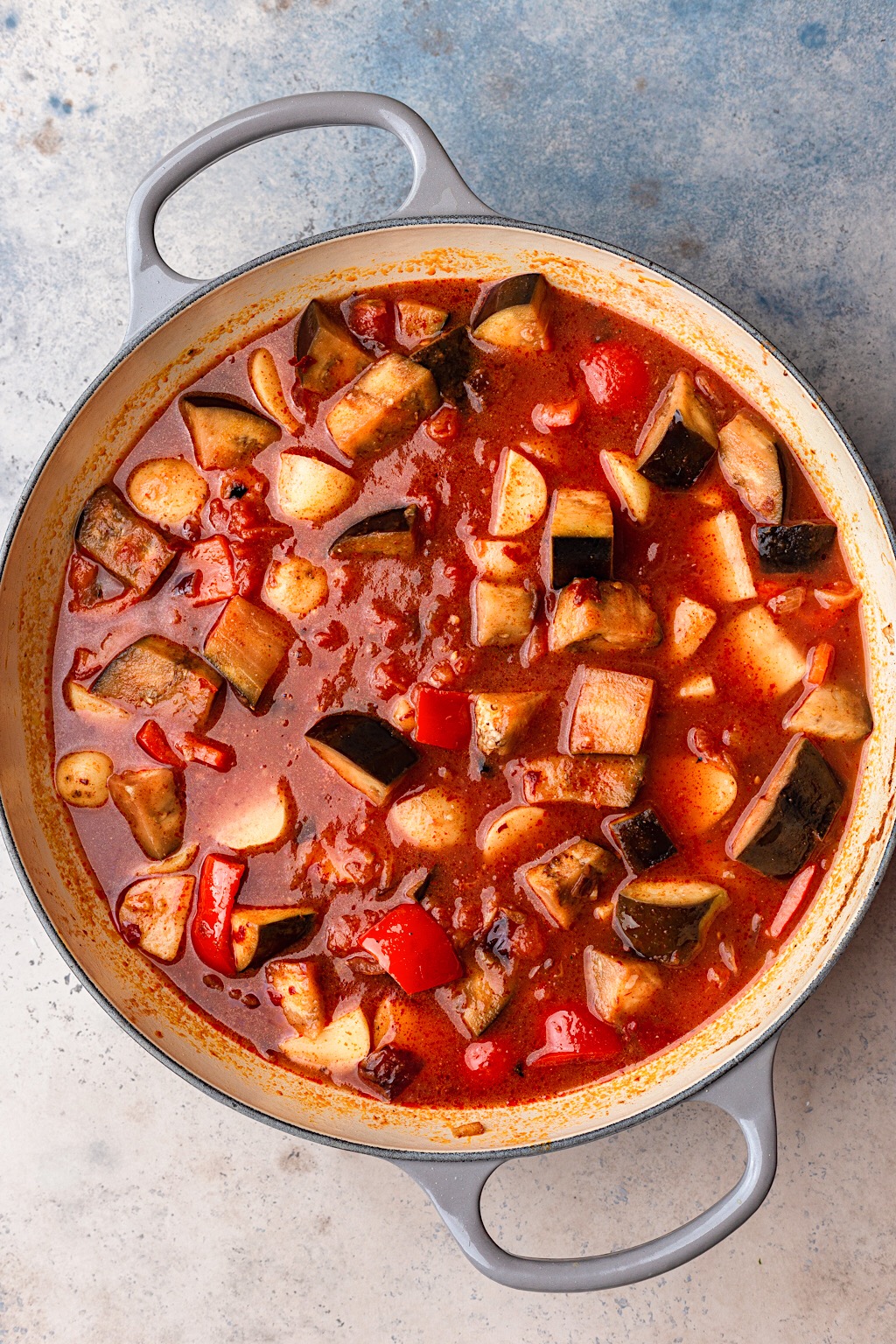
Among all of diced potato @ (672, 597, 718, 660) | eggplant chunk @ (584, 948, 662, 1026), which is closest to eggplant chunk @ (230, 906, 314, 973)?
eggplant chunk @ (584, 948, 662, 1026)

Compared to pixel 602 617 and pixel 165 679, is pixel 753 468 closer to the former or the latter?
pixel 602 617

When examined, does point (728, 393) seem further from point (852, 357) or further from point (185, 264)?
point (185, 264)

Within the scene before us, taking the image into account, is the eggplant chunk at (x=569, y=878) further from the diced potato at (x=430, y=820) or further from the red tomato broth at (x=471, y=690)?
the diced potato at (x=430, y=820)

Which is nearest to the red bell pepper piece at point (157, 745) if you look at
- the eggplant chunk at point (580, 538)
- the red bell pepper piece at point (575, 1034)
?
the eggplant chunk at point (580, 538)

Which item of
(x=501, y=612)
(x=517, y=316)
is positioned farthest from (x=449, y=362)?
(x=501, y=612)

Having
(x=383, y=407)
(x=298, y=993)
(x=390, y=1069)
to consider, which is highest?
(x=383, y=407)

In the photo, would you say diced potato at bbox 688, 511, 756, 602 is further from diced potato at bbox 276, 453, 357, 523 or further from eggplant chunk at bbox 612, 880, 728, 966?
diced potato at bbox 276, 453, 357, 523

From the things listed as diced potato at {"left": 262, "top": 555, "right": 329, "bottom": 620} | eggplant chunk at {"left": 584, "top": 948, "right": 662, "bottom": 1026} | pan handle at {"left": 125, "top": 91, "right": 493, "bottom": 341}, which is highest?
pan handle at {"left": 125, "top": 91, "right": 493, "bottom": 341}
